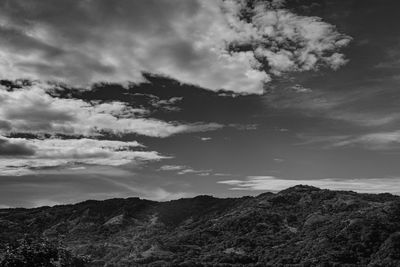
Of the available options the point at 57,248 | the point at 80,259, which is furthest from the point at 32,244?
the point at 80,259

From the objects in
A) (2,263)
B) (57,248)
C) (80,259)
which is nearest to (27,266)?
(2,263)

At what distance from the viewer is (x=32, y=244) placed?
78.3 meters

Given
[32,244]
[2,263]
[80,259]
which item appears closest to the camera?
[2,263]

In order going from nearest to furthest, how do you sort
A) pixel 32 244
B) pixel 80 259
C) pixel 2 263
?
pixel 2 263, pixel 32 244, pixel 80 259

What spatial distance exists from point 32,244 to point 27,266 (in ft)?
21.3

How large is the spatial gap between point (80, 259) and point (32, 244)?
41.4ft

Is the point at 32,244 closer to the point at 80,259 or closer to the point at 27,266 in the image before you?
the point at 27,266

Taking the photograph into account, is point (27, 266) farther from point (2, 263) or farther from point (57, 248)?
point (57, 248)

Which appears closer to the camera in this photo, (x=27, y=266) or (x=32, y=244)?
(x=27, y=266)

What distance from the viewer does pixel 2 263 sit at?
70812 millimetres

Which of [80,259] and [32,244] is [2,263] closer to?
[32,244]

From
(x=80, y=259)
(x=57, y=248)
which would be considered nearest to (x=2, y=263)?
(x=57, y=248)

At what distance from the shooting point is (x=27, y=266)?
2847 inches

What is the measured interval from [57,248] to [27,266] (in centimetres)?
900
